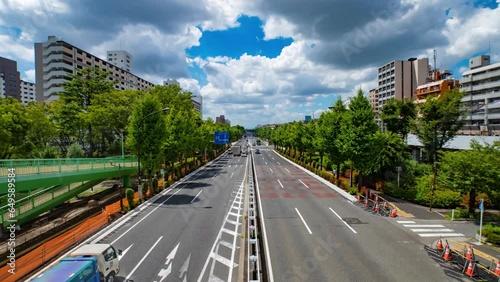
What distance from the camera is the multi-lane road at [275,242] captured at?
1271cm

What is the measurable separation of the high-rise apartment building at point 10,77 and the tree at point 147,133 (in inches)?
6003

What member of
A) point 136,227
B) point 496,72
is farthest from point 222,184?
point 496,72

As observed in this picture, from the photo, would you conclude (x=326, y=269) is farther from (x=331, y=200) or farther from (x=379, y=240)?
(x=331, y=200)

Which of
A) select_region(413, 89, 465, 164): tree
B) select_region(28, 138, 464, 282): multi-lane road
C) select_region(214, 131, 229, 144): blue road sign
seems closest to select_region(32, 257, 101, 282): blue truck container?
select_region(28, 138, 464, 282): multi-lane road

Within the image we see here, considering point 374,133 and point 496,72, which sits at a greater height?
point 496,72

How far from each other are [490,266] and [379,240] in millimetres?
5119

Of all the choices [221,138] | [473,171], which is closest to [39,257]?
[473,171]

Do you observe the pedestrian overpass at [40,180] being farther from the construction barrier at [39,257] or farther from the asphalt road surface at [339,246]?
the asphalt road surface at [339,246]

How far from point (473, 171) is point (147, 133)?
3004cm

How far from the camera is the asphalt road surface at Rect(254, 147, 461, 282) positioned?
12555mm

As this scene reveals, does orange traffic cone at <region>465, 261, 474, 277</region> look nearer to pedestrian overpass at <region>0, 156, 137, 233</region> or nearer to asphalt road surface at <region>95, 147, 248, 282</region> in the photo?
→ asphalt road surface at <region>95, 147, 248, 282</region>

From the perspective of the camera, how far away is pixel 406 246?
627 inches

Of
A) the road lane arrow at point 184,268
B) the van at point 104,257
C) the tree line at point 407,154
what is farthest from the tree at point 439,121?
the van at point 104,257

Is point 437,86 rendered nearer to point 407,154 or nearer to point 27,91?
point 407,154
